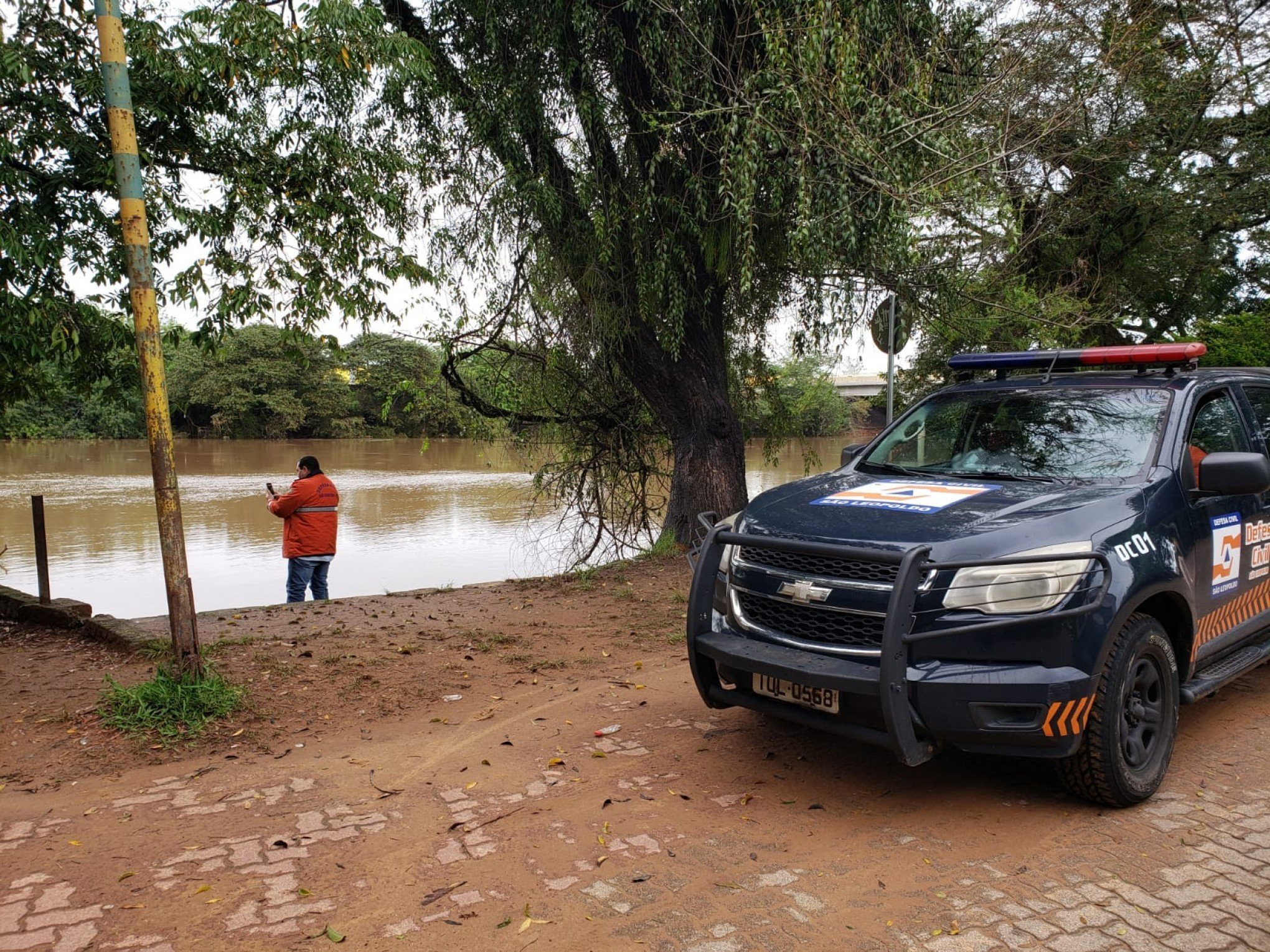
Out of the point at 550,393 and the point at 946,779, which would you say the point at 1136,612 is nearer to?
the point at 946,779

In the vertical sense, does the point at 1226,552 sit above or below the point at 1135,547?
below

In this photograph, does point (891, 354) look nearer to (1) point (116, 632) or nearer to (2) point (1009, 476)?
(2) point (1009, 476)

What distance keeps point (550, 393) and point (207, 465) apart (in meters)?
22.2

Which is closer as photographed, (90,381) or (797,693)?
(797,693)

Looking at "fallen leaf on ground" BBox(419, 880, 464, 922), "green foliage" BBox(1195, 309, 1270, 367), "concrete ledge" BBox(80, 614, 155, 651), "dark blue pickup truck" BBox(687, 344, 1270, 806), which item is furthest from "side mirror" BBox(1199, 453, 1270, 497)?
"green foliage" BBox(1195, 309, 1270, 367)

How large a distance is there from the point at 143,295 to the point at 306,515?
6.33 metres

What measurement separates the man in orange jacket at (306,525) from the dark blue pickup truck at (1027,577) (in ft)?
24.5

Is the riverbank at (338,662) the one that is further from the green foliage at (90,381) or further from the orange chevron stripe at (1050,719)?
the orange chevron stripe at (1050,719)

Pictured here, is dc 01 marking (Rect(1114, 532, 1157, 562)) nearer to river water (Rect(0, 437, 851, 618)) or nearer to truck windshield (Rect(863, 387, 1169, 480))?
truck windshield (Rect(863, 387, 1169, 480))

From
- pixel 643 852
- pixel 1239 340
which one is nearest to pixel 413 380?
pixel 643 852

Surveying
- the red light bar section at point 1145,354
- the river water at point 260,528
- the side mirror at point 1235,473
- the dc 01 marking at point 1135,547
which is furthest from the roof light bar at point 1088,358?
the river water at point 260,528

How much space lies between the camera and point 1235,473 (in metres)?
4.36

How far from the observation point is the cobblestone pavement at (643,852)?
3.25 m

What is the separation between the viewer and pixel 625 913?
336 centimetres
